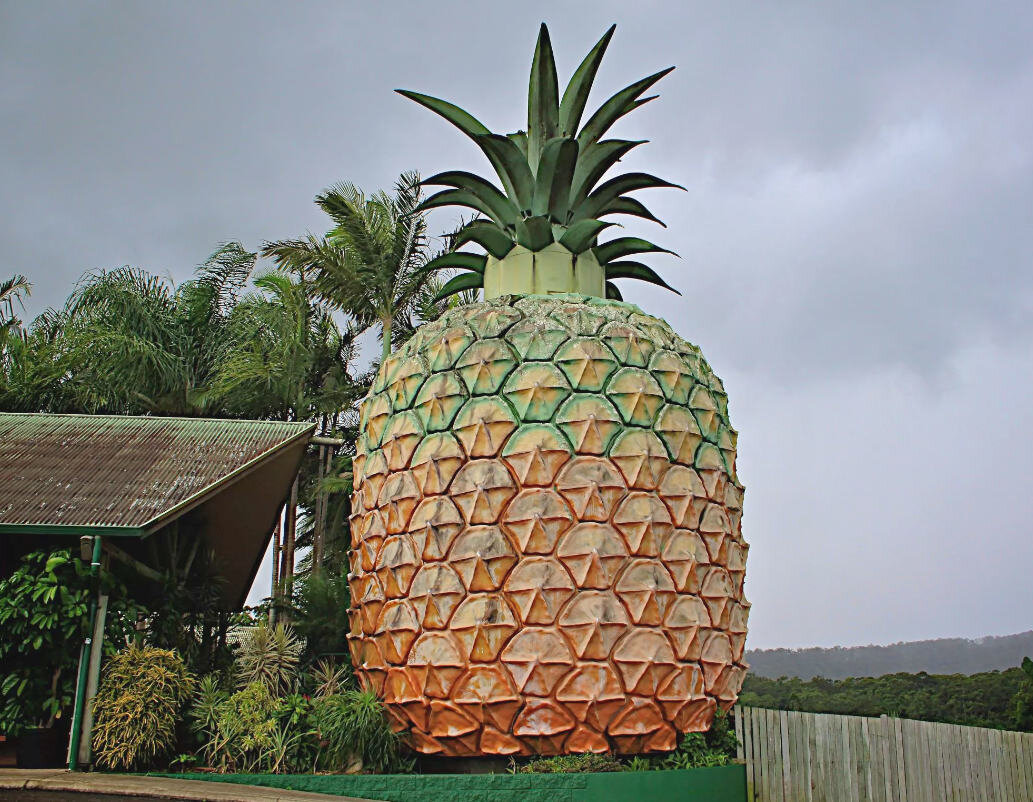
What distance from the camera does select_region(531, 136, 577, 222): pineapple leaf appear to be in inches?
387

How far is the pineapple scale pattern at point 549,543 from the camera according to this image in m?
8.12

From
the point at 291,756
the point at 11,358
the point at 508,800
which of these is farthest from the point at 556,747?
the point at 11,358

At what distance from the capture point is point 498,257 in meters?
10.5

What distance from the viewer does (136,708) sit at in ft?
26.6

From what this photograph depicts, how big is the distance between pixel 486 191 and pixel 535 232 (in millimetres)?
924

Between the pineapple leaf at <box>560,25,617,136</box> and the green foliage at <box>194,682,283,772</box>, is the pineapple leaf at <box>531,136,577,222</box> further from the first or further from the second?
the green foliage at <box>194,682,283,772</box>

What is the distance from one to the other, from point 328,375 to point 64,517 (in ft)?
36.4

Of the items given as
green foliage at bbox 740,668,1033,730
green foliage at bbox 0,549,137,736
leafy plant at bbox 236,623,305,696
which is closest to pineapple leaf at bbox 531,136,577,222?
leafy plant at bbox 236,623,305,696

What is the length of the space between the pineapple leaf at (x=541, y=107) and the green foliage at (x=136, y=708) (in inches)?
284

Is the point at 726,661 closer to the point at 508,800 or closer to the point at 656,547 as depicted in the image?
the point at 656,547

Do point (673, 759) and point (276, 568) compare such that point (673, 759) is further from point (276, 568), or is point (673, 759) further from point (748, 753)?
point (276, 568)

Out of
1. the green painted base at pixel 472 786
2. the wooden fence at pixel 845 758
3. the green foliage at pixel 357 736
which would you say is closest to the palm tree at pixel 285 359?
the green foliage at pixel 357 736

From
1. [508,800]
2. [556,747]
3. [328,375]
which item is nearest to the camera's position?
[508,800]

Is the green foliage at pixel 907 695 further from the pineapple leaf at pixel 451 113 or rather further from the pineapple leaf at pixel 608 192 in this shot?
the pineapple leaf at pixel 451 113
